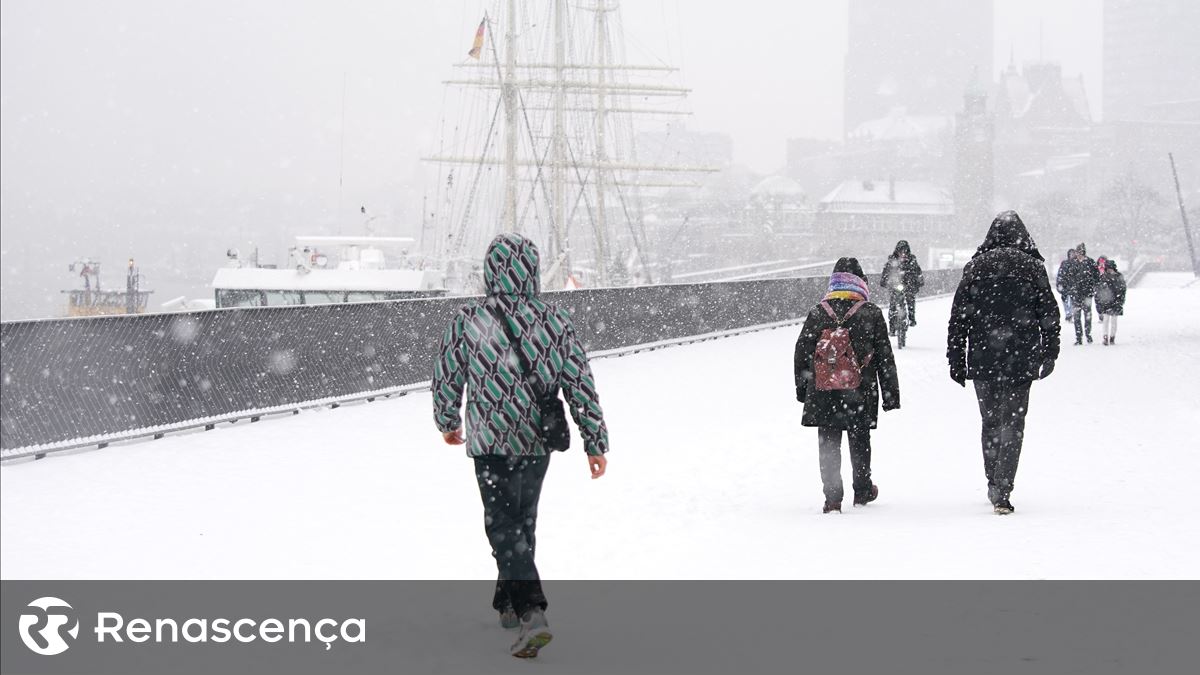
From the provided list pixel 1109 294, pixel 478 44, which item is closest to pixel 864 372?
pixel 1109 294

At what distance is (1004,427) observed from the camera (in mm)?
9352

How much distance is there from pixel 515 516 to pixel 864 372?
415 centimetres

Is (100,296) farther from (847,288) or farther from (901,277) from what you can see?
(847,288)

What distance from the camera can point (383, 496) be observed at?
414 inches

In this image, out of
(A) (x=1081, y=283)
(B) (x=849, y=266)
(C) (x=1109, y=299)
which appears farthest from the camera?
(C) (x=1109, y=299)

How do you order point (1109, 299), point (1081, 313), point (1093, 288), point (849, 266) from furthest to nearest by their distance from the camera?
point (1081, 313), point (1109, 299), point (1093, 288), point (849, 266)

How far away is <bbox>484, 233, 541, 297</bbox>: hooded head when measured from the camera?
5.79 meters
